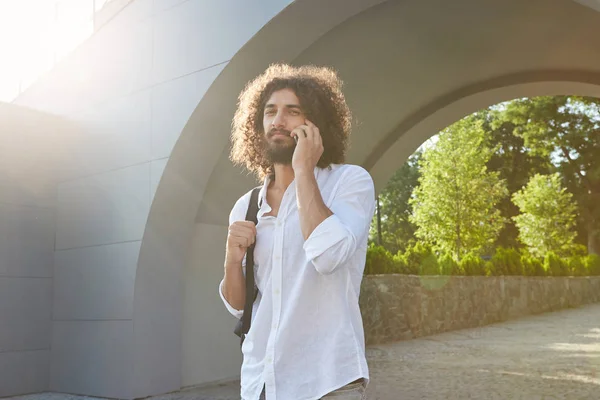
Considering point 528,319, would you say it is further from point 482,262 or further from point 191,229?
point 191,229

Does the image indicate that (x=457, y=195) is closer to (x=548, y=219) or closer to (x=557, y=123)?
(x=557, y=123)

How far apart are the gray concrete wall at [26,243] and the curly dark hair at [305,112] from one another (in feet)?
15.5

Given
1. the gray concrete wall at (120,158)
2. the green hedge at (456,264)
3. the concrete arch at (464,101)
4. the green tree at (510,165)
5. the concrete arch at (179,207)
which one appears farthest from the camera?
the green tree at (510,165)

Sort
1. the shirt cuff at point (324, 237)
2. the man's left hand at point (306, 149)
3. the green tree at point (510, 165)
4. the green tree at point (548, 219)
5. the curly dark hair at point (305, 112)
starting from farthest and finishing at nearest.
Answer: the green tree at point (510, 165)
the green tree at point (548, 219)
the curly dark hair at point (305, 112)
the man's left hand at point (306, 149)
the shirt cuff at point (324, 237)

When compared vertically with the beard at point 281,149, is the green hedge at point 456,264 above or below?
below

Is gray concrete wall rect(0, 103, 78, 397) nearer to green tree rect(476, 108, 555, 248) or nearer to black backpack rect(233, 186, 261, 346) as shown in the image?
black backpack rect(233, 186, 261, 346)

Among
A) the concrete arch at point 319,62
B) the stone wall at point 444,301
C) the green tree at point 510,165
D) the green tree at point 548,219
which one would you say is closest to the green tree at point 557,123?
the green tree at point 548,219

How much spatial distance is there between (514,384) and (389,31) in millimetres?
4126

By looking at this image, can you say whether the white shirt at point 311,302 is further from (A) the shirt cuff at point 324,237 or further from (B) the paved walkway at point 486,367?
(B) the paved walkway at point 486,367

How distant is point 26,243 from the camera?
6.48 metres

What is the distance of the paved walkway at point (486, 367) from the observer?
611 cm

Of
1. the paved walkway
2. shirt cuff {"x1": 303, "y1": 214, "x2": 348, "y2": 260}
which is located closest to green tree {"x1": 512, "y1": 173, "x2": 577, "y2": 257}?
the paved walkway

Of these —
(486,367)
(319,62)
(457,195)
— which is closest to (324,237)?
(319,62)

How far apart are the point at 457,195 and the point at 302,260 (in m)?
20.9
